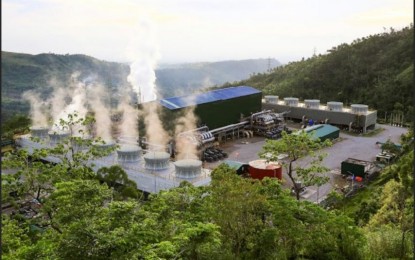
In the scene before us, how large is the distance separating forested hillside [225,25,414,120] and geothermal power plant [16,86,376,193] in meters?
12.7

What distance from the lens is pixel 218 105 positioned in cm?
3872

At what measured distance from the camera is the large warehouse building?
117 ft

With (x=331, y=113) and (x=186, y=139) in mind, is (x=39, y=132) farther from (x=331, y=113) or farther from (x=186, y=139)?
(x=331, y=113)

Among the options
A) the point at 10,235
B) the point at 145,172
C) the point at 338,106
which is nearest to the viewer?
the point at 10,235

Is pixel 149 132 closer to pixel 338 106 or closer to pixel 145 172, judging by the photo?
pixel 145 172

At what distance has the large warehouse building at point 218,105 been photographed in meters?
35.7

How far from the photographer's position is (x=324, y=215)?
13.7m

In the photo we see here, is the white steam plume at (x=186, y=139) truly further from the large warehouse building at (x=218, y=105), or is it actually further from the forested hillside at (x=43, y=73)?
the forested hillside at (x=43, y=73)

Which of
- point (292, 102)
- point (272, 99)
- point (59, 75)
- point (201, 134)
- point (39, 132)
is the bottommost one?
point (201, 134)

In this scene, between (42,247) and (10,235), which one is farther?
(10,235)

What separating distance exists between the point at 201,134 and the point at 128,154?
27.9 ft

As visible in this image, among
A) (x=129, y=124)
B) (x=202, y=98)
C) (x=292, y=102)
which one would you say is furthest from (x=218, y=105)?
(x=292, y=102)

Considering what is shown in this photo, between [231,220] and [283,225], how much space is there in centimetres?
170

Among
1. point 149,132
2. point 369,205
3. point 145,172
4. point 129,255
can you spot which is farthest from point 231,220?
point 149,132
